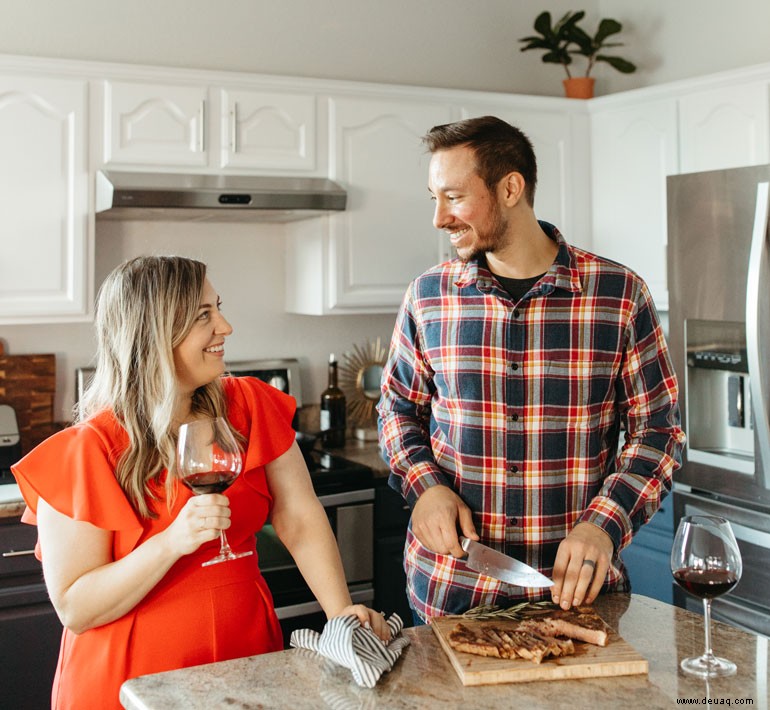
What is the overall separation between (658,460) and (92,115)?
2.13m

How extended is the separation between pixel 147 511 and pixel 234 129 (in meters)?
1.91

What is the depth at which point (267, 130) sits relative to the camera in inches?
130

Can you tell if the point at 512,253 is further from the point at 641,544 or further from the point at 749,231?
the point at 641,544

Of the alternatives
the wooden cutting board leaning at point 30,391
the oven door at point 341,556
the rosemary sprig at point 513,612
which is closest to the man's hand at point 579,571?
the rosemary sprig at point 513,612

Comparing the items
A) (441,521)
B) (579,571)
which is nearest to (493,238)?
(441,521)

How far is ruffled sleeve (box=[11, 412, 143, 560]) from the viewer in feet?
→ 5.17

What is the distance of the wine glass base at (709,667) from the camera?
1363mm

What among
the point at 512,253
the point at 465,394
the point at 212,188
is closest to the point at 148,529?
the point at 465,394

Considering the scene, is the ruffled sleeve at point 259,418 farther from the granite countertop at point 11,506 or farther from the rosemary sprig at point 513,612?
the granite countertop at point 11,506

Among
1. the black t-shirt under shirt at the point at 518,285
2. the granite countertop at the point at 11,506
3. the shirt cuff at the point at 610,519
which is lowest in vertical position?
the granite countertop at the point at 11,506

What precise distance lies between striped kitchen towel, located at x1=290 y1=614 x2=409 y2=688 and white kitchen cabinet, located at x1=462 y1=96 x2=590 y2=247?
103 inches

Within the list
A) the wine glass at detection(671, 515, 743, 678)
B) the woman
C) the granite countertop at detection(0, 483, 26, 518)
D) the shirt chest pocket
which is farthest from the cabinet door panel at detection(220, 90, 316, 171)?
the wine glass at detection(671, 515, 743, 678)

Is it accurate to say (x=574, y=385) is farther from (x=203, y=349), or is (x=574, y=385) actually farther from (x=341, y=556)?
(x=341, y=556)

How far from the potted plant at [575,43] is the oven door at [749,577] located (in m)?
1.87
